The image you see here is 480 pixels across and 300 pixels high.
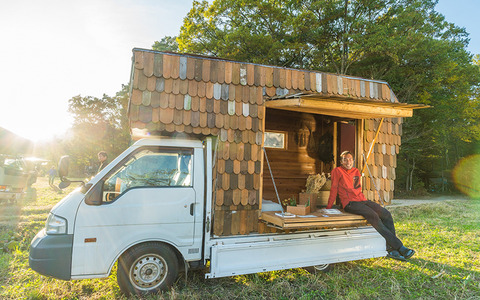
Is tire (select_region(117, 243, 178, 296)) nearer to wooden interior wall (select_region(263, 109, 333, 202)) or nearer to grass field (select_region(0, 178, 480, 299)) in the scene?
grass field (select_region(0, 178, 480, 299))

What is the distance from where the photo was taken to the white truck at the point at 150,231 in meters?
3.42

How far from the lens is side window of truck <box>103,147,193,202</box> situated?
3719mm

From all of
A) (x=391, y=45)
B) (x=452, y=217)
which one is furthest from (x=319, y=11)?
(x=452, y=217)

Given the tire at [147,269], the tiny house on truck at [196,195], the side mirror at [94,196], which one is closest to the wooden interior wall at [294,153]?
the tiny house on truck at [196,195]

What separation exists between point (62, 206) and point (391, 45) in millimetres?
15329

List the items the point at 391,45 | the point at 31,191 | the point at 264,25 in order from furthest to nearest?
the point at 264,25 < the point at 391,45 < the point at 31,191

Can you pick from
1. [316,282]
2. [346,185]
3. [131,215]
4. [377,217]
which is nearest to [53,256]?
[131,215]

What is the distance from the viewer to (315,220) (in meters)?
4.16

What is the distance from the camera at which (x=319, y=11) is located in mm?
16484

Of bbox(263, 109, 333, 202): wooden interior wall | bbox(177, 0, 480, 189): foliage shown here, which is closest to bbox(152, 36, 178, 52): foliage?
bbox(177, 0, 480, 189): foliage

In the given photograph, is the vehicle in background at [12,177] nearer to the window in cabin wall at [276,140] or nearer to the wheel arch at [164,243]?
the window in cabin wall at [276,140]

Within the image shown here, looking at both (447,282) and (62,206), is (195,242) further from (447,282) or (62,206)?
(447,282)

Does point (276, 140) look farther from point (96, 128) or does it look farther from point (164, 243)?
point (96, 128)

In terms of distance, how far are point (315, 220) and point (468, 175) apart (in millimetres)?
25080
